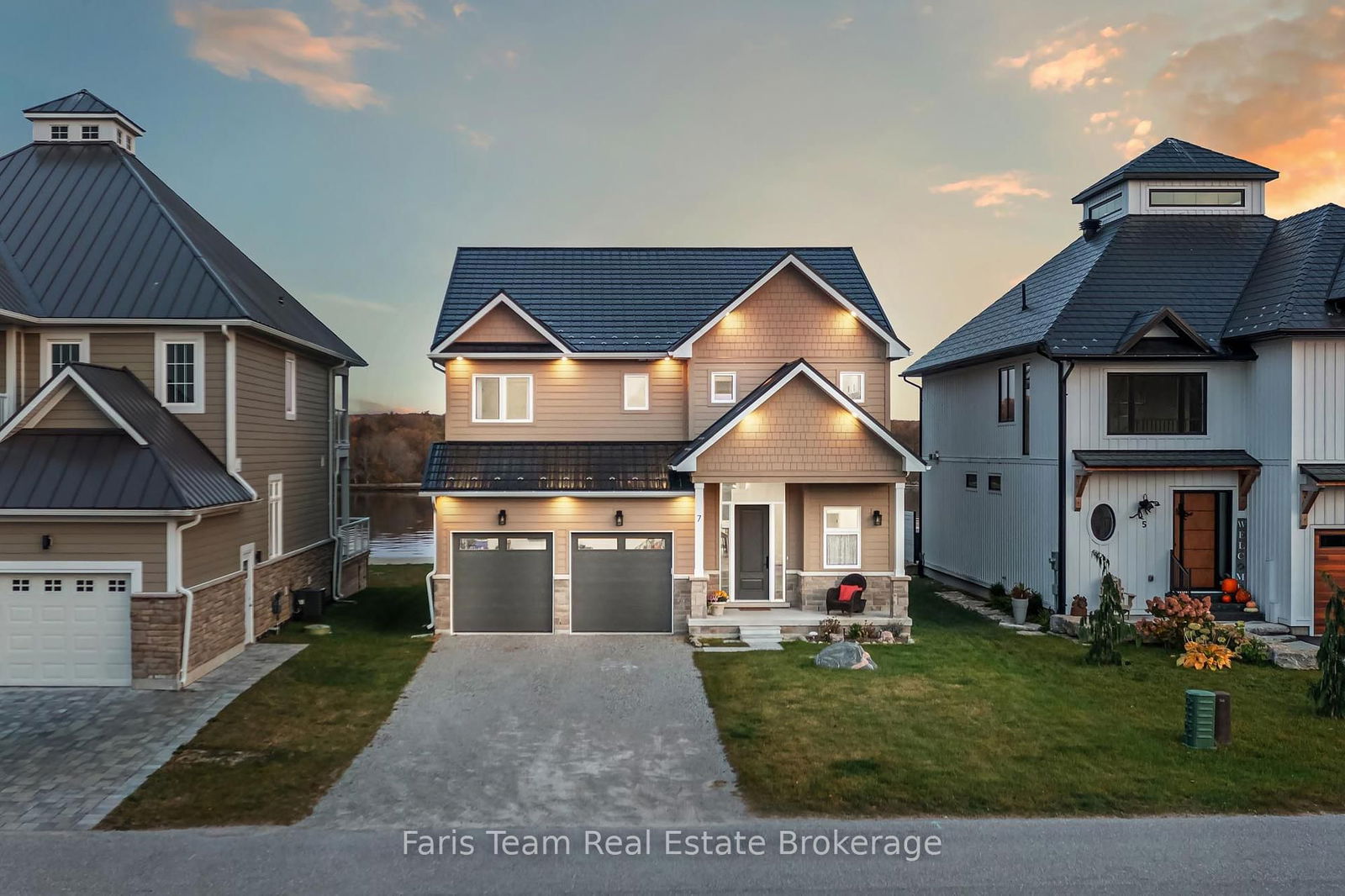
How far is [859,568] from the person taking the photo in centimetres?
1780

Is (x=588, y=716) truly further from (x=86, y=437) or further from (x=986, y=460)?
(x=986, y=460)

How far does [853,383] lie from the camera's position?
61.0 ft

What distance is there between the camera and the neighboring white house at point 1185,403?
17.0 m

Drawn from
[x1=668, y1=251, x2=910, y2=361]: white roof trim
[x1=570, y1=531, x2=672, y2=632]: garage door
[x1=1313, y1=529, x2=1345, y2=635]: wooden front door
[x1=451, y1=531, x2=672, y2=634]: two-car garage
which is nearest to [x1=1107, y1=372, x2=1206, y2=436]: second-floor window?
[x1=1313, y1=529, x2=1345, y2=635]: wooden front door

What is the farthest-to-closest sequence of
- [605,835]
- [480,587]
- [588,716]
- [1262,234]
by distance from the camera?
[1262,234] < [480,587] < [588,716] < [605,835]

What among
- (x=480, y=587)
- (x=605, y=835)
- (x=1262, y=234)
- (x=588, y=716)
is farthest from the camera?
(x=1262, y=234)

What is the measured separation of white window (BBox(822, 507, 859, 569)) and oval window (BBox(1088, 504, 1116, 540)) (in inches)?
197

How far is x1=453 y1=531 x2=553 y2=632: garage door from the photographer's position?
17.4 m

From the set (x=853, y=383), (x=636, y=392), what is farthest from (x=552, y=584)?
(x=853, y=383)

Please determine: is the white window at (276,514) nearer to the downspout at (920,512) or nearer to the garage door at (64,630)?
the garage door at (64,630)

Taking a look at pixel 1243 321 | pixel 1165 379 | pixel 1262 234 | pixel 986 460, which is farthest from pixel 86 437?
pixel 1262 234

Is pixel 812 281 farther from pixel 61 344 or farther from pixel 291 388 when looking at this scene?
pixel 61 344

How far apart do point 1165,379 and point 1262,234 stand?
5321mm

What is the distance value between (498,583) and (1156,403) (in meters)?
14.6
